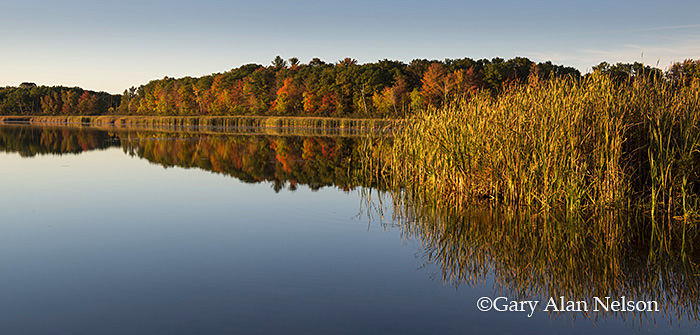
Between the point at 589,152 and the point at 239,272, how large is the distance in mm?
5602

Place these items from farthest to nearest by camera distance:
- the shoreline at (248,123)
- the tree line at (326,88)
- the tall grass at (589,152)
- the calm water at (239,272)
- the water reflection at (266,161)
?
1. the tree line at (326,88)
2. the shoreline at (248,123)
3. the water reflection at (266,161)
4. the tall grass at (589,152)
5. the calm water at (239,272)

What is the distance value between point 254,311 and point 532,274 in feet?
9.25

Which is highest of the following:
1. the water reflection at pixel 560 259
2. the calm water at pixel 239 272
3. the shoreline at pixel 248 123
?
Answer: the shoreline at pixel 248 123

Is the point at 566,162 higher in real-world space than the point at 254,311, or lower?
higher

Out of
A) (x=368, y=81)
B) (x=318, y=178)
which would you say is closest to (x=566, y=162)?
(x=318, y=178)

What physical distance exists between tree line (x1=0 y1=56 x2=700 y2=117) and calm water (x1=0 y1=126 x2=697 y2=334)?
31418 millimetres

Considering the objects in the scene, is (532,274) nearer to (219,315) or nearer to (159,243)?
(219,315)

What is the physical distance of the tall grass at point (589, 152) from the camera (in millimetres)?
7832

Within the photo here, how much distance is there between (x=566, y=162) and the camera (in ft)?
26.8

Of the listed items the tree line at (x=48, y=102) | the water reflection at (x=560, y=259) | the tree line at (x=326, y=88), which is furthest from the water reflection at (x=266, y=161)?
the tree line at (x=48, y=102)

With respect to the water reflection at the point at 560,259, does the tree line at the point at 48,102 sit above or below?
above

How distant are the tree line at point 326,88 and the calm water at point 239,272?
3142 cm

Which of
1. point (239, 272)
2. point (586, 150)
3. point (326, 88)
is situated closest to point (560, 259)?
point (586, 150)

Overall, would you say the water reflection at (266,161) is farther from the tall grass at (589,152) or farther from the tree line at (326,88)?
the tree line at (326,88)
